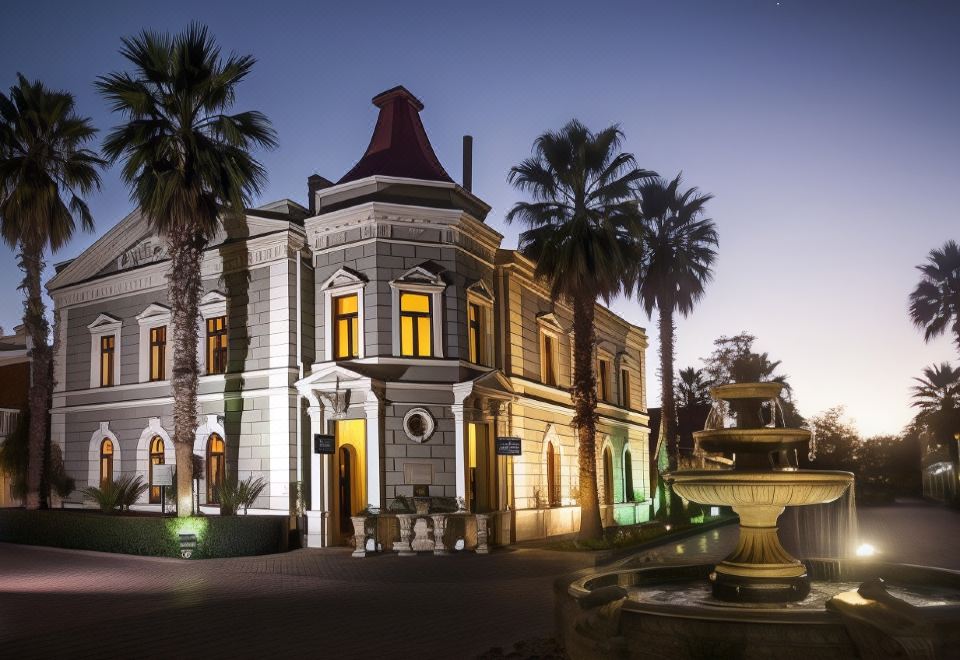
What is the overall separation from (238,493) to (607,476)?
52.3ft

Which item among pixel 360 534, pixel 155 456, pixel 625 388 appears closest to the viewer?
pixel 360 534

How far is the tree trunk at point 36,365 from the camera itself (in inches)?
978

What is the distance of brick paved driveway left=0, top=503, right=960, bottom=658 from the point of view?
9523mm

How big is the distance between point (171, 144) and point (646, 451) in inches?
977

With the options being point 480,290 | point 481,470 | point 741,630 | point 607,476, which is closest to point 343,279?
point 480,290

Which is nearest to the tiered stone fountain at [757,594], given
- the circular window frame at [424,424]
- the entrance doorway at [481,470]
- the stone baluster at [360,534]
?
the stone baluster at [360,534]

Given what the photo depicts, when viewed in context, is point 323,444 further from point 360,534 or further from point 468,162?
point 468,162

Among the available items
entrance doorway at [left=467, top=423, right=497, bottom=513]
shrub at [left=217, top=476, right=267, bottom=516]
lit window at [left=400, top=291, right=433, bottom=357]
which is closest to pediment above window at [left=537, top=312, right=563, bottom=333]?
entrance doorway at [left=467, top=423, right=497, bottom=513]

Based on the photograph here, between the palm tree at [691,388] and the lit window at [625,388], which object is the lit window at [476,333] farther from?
the palm tree at [691,388]

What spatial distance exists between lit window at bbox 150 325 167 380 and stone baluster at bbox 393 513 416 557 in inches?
398

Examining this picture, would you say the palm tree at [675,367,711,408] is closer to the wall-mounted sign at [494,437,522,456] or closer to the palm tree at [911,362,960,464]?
the palm tree at [911,362,960,464]

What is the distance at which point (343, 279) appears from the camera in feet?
71.9

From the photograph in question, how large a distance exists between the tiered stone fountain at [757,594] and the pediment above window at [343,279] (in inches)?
499

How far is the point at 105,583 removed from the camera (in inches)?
598
